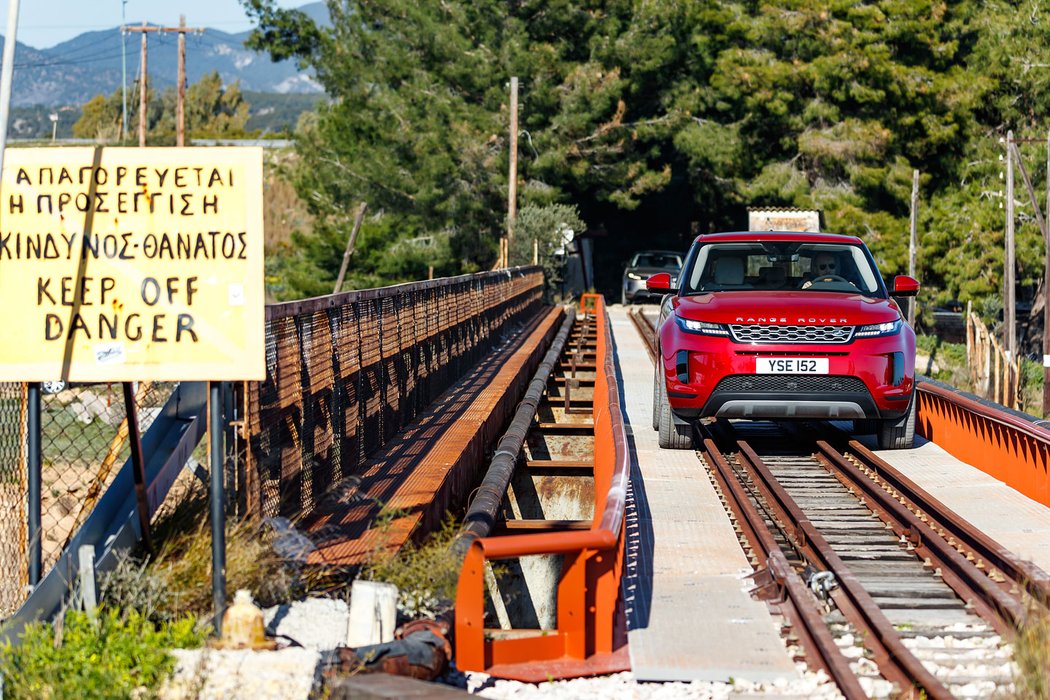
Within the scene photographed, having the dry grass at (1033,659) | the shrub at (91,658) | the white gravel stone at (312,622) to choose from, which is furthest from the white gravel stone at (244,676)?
the dry grass at (1033,659)

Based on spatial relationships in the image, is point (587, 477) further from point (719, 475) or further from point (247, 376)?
point (247, 376)

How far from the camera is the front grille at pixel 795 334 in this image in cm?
1105

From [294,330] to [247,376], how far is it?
2539mm

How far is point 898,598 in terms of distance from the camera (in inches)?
292

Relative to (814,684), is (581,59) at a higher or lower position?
higher

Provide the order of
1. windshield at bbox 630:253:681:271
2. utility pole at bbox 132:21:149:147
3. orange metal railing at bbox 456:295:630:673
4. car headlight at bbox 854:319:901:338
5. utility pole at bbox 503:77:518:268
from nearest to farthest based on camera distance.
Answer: orange metal railing at bbox 456:295:630:673
car headlight at bbox 854:319:901:338
windshield at bbox 630:253:681:271
utility pole at bbox 132:21:149:147
utility pole at bbox 503:77:518:268

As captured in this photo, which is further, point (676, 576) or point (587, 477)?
point (587, 477)

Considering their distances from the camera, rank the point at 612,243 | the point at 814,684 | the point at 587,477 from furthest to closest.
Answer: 1. the point at 612,243
2. the point at 587,477
3. the point at 814,684

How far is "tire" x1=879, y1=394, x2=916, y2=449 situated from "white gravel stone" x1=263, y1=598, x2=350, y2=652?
692cm

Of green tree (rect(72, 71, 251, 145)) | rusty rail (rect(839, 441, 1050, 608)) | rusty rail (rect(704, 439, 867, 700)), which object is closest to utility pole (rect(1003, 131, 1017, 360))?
rusty rail (rect(839, 441, 1050, 608))

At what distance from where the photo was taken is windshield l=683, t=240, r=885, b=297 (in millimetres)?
12305

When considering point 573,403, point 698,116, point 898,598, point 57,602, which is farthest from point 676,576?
point 698,116

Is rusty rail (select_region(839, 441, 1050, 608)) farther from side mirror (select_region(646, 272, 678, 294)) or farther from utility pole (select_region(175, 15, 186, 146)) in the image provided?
utility pole (select_region(175, 15, 186, 146))

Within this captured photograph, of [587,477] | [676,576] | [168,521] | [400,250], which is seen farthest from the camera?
[400,250]
